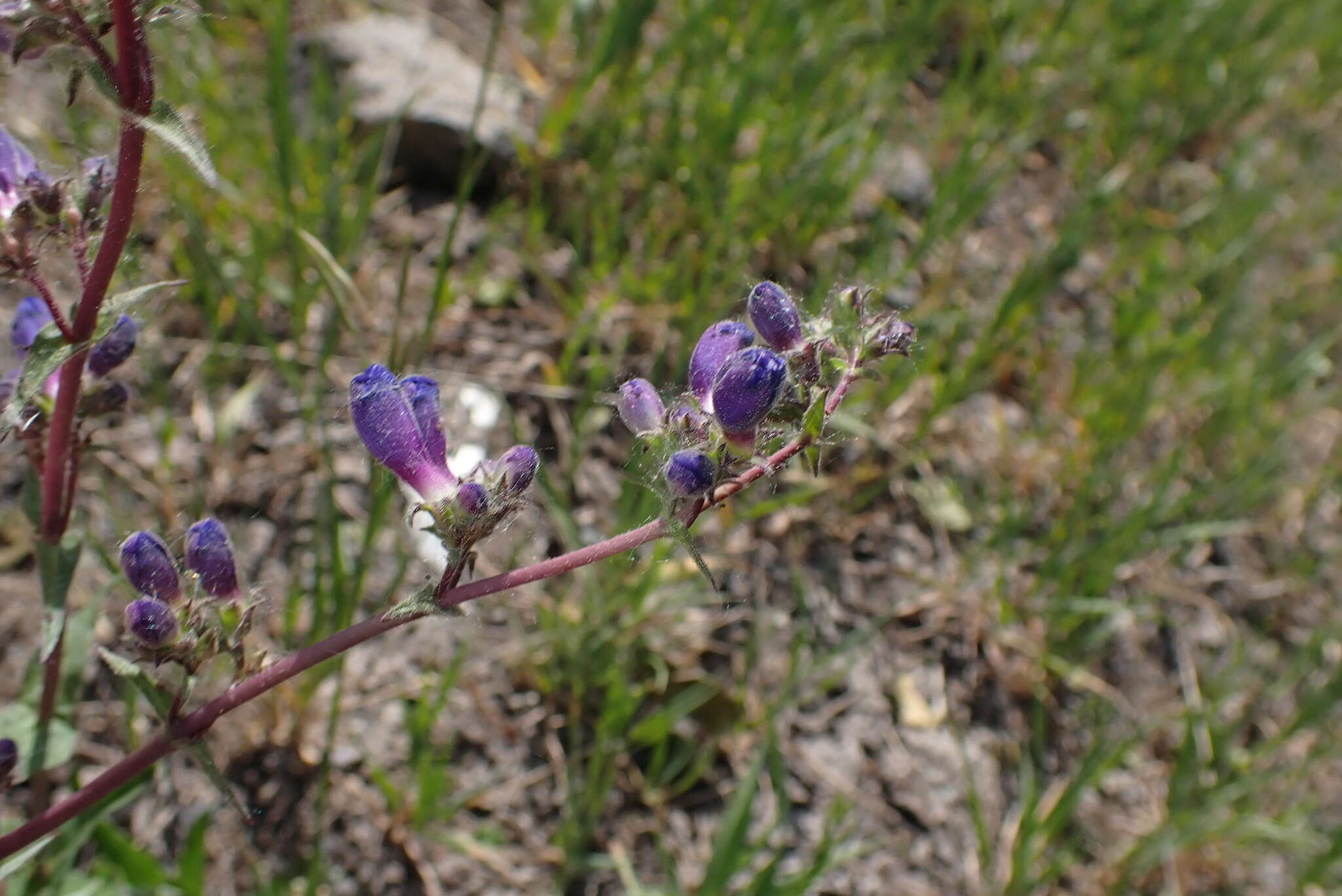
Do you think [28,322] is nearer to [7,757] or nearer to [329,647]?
[7,757]

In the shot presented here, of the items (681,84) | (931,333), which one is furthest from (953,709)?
(681,84)

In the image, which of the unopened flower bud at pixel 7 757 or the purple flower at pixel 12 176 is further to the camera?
the unopened flower bud at pixel 7 757

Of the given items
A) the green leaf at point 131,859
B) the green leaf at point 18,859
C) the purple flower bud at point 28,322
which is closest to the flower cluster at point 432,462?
the purple flower bud at point 28,322

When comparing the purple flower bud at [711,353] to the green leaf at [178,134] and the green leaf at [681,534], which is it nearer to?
the green leaf at [681,534]

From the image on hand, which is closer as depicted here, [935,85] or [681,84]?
[681,84]

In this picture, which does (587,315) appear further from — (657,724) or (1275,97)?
(1275,97)

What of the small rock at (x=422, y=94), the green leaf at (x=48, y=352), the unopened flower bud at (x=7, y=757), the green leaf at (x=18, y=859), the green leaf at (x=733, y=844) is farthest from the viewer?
the small rock at (x=422, y=94)

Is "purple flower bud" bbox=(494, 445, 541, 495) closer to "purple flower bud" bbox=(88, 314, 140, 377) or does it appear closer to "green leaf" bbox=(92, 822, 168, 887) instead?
"purple flower bud" bbox=(88, 314, 140, 377)
